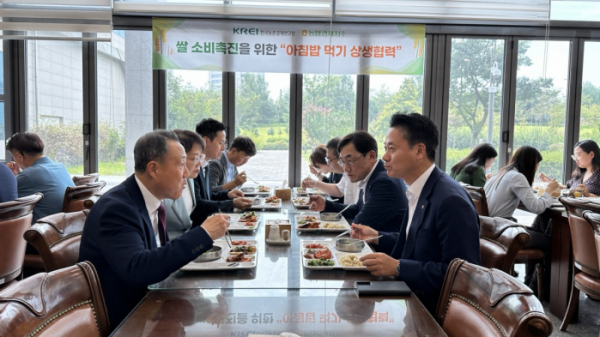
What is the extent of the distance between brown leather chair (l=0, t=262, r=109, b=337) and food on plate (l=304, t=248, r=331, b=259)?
815 mm

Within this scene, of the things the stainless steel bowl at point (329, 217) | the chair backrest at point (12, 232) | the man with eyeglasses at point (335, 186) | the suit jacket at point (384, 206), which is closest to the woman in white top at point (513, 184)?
the man with eyeglasses at point (335, 186)

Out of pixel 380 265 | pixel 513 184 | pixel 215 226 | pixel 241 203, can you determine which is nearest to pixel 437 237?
pixel 380 265

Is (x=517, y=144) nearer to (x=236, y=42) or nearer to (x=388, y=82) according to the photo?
(x=388, y=82)

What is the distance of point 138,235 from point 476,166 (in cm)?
329

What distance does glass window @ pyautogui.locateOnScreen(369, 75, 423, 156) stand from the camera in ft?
16.9

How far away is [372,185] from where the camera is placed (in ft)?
8.29

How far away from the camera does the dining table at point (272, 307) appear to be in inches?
45.8

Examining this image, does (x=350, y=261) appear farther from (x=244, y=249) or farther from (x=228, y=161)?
(x=228, y=161)

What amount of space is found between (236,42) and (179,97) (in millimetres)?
931

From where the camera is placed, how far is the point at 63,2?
473 cm

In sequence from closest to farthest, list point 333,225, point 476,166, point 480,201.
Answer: point 333,225, point 480,201, point 476,166

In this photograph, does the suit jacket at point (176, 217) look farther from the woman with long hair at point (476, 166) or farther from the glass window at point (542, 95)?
the glass window at point (542, 95)

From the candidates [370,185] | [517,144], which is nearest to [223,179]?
[370,185]

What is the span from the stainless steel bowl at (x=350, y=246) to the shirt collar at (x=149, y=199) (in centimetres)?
80
